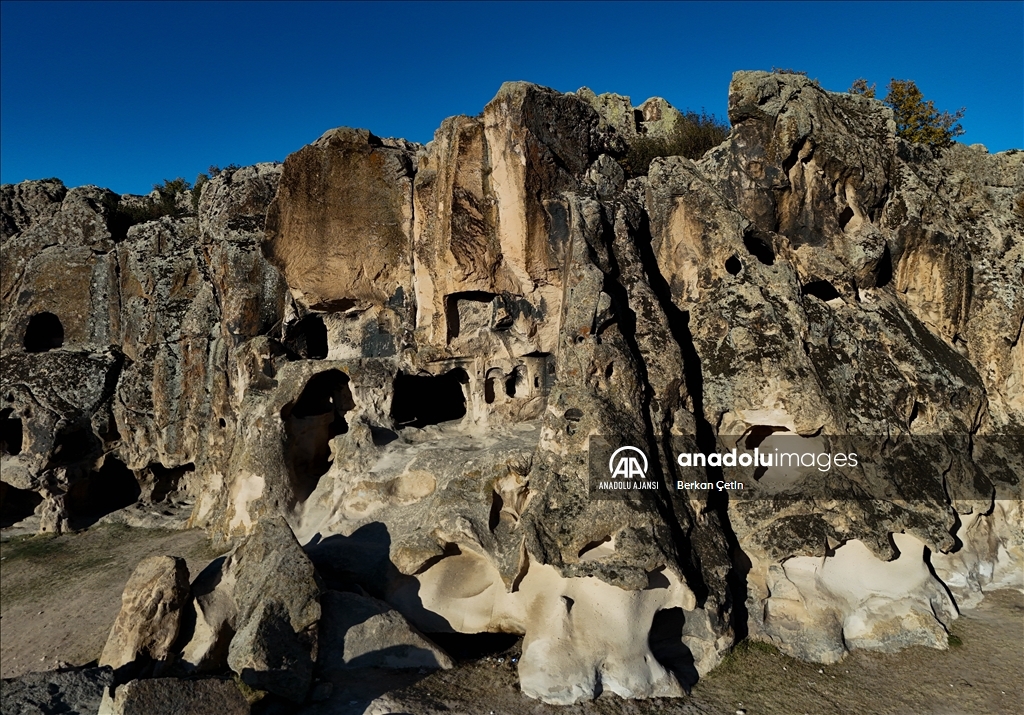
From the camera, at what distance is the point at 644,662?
602 cm

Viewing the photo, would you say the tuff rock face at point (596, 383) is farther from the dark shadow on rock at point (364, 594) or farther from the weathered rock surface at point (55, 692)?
the weathered rock surface at point (55, 692)

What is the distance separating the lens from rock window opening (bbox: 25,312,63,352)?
14.2m

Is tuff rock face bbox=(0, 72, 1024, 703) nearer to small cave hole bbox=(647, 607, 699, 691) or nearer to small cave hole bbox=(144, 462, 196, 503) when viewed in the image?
small cave hole bbox=(647, 607, 699, 691)

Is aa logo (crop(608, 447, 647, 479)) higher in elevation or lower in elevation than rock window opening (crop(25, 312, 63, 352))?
lower

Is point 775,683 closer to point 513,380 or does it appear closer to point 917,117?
point 513,380

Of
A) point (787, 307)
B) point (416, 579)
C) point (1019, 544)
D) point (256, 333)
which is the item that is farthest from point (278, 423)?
point (1019, 544)

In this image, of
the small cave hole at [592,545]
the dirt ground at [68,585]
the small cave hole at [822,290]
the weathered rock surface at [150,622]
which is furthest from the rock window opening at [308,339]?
the small cave hole at [822,290]

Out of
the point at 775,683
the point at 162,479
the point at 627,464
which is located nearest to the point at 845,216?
the point at 627,464

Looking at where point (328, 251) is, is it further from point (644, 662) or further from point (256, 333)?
point (644, 662)

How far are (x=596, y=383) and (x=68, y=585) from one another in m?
8.89

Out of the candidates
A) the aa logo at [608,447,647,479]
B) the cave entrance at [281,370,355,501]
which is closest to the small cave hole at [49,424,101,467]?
the cave entrance at [281,370,355,501]

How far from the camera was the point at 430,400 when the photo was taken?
1317cm

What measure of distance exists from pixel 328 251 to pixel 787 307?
24.1 ft

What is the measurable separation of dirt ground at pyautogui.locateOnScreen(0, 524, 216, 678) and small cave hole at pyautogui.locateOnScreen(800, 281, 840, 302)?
9653mm
